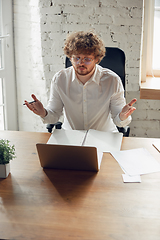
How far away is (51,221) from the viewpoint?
97 centimetres

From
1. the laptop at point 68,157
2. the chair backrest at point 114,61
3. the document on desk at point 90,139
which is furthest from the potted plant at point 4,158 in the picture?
the chair backrest at point 114,61

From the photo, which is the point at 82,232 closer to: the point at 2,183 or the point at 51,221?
the point at 51,221

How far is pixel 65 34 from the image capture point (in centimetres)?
247

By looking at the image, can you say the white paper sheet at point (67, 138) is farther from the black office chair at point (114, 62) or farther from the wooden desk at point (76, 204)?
the black office chair at point (114, 62)

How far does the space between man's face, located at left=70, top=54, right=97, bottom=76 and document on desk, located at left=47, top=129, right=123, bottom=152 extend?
425 mm

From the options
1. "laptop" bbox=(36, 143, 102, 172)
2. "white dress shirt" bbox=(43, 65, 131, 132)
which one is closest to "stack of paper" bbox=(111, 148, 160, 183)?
"laptop" bbox=(36, 143, 102, 172)

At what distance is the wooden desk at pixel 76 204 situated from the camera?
921 millimetres

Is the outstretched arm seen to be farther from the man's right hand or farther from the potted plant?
the potted plant

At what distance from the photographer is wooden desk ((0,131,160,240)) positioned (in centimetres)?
92

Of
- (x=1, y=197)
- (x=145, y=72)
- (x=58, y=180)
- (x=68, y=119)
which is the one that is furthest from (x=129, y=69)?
(x=1, y=197)

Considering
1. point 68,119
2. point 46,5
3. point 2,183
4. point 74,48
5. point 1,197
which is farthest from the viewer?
point 46,5

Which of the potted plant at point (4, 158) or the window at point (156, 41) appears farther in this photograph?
the window at point (156, 41)

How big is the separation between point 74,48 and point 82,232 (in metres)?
1.16

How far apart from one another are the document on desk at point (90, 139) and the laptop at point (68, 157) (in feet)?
0.63
